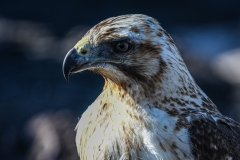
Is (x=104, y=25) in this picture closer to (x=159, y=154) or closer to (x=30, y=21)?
(x=159, y=154)

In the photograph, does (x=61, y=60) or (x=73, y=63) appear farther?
(x=61, y=60)

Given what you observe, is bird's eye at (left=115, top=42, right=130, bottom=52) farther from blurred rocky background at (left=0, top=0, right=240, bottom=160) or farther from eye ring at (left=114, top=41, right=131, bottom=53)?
blurred rocky background at (left=0, top=0, right=240, bottom=160)

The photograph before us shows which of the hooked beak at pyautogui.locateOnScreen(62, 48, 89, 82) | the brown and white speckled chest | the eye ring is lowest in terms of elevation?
the brown and white speckled chest

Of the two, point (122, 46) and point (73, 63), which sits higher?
point (122, 46)

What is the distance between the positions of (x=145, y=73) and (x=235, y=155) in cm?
87

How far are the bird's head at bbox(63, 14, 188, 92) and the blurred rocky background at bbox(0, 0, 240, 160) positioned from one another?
3764 mm

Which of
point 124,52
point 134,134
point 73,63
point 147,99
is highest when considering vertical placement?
point 124,52

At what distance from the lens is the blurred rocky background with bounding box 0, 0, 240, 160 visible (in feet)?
29.1

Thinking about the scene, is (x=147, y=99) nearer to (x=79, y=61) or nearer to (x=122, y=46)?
(x=122, y=46)

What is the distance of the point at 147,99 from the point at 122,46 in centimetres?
43

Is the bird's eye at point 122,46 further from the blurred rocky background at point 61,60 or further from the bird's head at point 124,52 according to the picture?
the blurred rocky background at point 61,60

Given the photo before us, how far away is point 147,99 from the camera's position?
4742mm

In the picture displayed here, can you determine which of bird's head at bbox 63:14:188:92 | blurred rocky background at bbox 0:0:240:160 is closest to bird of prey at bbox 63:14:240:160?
bird's head at bbox 63:14:188:92

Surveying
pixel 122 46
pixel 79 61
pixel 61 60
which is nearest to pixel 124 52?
pixel 122 46
